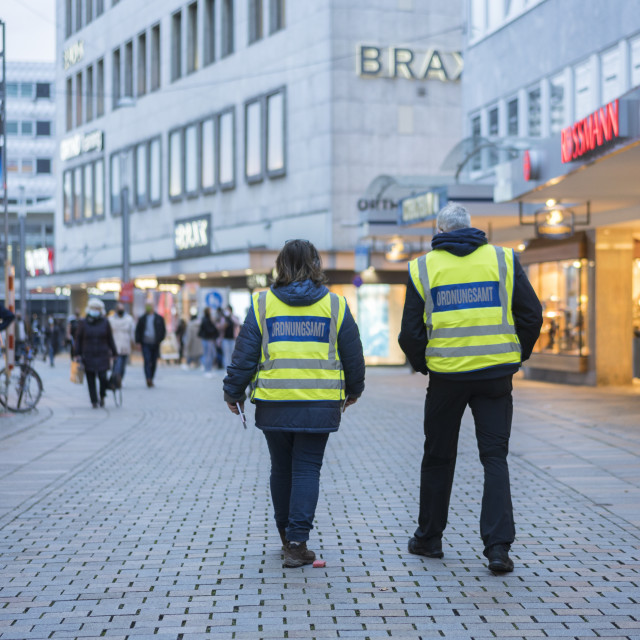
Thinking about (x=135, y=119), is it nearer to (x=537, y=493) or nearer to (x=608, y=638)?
(x=537, y=493)

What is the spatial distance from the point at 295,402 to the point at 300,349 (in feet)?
0.91

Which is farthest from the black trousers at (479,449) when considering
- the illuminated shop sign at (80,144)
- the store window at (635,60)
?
the illuminated shop sign at (80,144)

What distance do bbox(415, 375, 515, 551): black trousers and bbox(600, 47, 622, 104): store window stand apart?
14145mm

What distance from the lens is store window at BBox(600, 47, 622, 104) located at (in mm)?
19609

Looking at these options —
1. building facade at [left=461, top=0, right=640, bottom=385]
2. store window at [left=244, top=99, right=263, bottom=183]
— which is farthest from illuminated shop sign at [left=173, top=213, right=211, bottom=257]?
building facade at [left=461, top=0, right=640, bottom=385]

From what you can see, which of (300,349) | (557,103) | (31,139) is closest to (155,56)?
(557,103)

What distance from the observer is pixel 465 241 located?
638cm

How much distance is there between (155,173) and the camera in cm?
5019

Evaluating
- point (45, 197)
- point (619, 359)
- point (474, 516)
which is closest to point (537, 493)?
point (474, 516)

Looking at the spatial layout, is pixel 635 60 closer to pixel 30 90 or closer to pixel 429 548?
pixel 429 548

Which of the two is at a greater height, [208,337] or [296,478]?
[296,478]

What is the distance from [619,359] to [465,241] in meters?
17.0

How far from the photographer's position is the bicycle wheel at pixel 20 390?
1686cm

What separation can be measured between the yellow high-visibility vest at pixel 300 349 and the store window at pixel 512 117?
18.9 m
